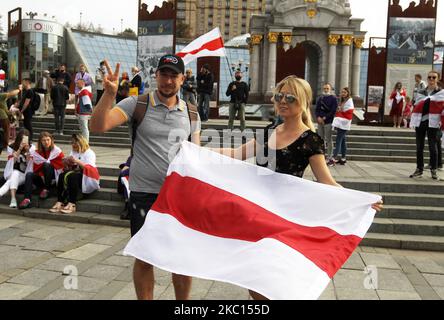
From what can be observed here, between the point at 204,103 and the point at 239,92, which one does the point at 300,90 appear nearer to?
the point at 239,92

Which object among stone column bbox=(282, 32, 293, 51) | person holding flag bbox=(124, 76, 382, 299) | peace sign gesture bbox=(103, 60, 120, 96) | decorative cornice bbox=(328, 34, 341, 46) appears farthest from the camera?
decorative cornice bbox=(328, 34, 341, 46)

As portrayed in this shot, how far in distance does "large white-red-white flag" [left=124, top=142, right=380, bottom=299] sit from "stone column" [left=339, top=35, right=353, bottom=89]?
2807cm

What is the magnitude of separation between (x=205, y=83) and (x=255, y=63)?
12.6 metres

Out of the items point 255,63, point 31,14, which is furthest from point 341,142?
point 31,14

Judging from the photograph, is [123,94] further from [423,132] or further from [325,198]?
[325,198]

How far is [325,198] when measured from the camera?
11.2 feet

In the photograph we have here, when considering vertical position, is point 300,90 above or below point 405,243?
above

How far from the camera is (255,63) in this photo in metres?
29.6

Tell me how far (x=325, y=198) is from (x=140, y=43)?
1692cm

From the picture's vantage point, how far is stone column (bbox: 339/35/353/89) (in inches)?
1176

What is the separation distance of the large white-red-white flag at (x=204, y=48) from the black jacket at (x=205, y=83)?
3089 millimetres

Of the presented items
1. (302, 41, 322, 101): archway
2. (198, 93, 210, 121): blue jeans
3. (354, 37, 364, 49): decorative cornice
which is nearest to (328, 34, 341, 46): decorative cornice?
(302, 41, 322, 101): archway

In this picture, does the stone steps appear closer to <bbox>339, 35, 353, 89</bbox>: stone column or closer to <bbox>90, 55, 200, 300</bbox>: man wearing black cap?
<bbox>90, 55, 200, 300</bbox>: man wearing black cap
